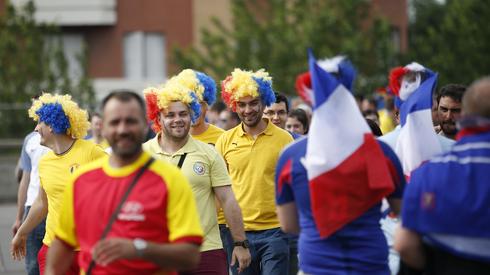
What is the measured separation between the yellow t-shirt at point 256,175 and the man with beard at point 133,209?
4.16 metres

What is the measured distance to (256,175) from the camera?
33.7 ft

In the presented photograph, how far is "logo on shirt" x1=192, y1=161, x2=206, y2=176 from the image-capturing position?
9062mm

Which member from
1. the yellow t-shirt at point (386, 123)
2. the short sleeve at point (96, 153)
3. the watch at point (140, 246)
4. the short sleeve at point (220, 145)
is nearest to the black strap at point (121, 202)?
the watch at point (140, 246)

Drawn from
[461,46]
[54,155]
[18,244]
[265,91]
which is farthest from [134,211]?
[461,46]

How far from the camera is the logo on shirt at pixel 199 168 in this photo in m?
9.06

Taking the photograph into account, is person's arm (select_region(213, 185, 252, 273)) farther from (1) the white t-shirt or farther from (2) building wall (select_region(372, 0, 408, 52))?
(2) building wall (select_region(372, 0, 408, 52))

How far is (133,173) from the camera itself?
603 cm

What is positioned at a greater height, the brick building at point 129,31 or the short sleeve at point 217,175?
the brick building at point 129,31

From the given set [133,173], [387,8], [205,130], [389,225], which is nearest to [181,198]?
[133,173]

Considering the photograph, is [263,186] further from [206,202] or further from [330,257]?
[330,257]

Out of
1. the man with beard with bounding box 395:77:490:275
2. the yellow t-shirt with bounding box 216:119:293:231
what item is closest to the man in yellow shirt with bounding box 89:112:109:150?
the yellow t-shirt with bounding box 216:119:293:231

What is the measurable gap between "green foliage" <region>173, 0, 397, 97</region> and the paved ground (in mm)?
8870

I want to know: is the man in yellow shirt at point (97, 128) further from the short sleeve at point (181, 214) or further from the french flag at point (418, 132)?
the short sleeve at point (181, 214)

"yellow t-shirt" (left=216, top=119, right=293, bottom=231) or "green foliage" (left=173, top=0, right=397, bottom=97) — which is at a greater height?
"green foliage" (left=173, top=0, right=397, bottom=97)
